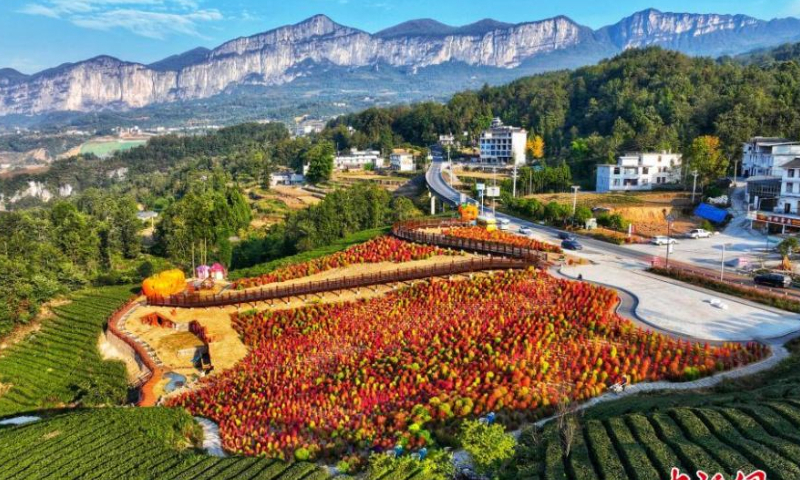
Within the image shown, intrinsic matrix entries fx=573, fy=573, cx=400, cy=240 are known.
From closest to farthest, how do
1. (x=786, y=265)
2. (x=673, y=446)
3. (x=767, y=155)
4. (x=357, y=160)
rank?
(x=673, y=446), (x=786, y=265), (x=767, y=155), (x=357, y=160)

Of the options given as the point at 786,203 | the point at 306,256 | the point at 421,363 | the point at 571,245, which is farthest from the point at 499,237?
the point at 786,203

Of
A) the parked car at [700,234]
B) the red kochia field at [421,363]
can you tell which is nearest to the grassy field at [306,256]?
the red kochia field at [421,363]

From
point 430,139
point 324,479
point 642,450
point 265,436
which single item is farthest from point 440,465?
point 430,139

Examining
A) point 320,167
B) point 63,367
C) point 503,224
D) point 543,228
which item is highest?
point 320,167

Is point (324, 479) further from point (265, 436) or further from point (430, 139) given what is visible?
point (430, 139)

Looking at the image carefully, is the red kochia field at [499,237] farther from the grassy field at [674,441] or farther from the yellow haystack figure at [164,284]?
the grassy field at [674,441]

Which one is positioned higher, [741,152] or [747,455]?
[741,152]

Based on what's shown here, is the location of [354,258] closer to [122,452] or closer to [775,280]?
Result: [122,452]
